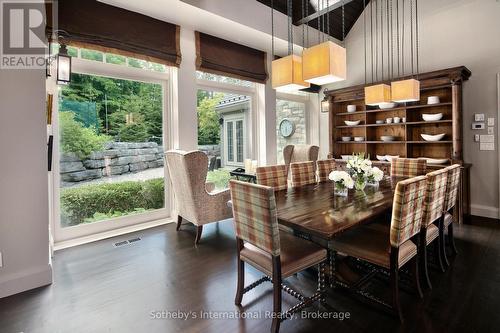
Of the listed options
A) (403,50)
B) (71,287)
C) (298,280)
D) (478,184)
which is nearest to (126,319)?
(71,287)

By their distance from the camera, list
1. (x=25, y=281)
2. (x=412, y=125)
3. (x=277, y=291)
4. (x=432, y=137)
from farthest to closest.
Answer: (x=412, y=125) < (x=432, y=137) < (x=25, y=281) < (x=277, y=291)

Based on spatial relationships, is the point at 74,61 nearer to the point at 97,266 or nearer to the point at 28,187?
the point at 28,187

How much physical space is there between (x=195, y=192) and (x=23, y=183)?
64.5 inches

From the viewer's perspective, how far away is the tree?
15.2 ft

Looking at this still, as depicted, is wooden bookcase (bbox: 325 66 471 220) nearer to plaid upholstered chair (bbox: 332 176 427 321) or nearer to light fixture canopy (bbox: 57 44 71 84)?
plaid upholstered chair (bbox: 332 176 427 321)

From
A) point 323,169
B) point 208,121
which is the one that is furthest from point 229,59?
point 323,169

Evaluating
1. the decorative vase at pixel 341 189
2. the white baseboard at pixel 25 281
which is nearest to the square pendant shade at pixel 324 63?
the decorative vase at pixel 341 189

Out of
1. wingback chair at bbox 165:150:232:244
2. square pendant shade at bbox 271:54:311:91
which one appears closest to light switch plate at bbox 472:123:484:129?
square pendant shade at bbox 271:54:311:91

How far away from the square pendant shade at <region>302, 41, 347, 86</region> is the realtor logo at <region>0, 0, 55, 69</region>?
240 centimetres

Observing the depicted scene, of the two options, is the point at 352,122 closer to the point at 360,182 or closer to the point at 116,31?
the point at 360,182

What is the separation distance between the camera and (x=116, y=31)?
136 inches

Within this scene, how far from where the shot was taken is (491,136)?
162 inches

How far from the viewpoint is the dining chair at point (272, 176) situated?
3.01 metres

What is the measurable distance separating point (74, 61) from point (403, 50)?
17.8 feet
